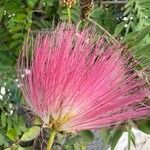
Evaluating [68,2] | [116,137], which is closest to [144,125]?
[116,137]

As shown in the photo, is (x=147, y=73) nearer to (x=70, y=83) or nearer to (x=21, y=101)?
(x=70, y=83)

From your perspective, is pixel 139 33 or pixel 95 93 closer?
pixel 95 93

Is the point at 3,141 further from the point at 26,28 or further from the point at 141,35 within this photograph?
the point at 141,35

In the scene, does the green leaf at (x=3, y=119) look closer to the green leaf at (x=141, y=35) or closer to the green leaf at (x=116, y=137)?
the green leaf at (x=116, y=137)

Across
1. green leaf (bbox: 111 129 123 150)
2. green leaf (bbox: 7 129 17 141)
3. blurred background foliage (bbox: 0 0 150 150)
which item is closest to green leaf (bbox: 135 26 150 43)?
blurred background foliage (bbox: 0 0 150 150)

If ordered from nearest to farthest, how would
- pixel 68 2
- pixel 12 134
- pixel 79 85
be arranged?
pixel 79 85 → pixel 68 2 → pixel 12 134

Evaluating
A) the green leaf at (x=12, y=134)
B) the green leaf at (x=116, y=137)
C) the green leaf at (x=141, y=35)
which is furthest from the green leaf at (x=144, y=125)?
the green leaf at (x=12, y=134)

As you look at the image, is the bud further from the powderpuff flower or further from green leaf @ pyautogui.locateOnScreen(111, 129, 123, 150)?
green leaf @ pyautogui.locateOnScreen(111, 129, 123, 150)

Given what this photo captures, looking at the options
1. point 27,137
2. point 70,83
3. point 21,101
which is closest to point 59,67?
point 70,83
